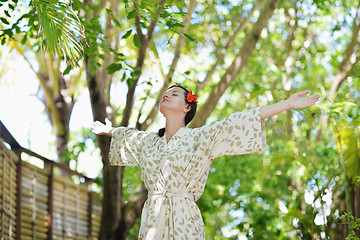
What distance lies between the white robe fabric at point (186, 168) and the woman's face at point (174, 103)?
168 millimetres

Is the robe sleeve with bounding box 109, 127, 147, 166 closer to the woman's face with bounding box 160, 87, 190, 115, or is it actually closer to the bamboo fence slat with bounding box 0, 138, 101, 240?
the woman's face with bounding box 160, 87, 190, 115

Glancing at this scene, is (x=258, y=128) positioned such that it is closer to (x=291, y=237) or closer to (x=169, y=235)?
(x=169, y=235)

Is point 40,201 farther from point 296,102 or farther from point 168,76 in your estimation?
point 296,102

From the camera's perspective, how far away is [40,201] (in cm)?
488

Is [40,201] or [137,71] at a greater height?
[137,71]

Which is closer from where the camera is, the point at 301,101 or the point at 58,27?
the point at 301,101

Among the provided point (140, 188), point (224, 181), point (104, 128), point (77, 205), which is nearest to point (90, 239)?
point (77, 205)

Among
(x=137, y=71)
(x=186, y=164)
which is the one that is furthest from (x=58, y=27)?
(x=137, y=71)

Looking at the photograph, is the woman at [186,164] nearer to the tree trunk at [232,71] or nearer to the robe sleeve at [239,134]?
the robe sleeve at [239,134]

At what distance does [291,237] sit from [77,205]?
2.84 m

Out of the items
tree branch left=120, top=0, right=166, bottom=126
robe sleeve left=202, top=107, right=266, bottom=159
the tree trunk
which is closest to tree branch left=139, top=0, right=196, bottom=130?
tree branch left=120, top=0, right=166, bottom=126

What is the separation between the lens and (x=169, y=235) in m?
2.77

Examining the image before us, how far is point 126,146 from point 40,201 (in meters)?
1.97

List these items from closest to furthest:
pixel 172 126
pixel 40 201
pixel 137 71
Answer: pixel 172 126
pixel 137 71
pixel 40 201
